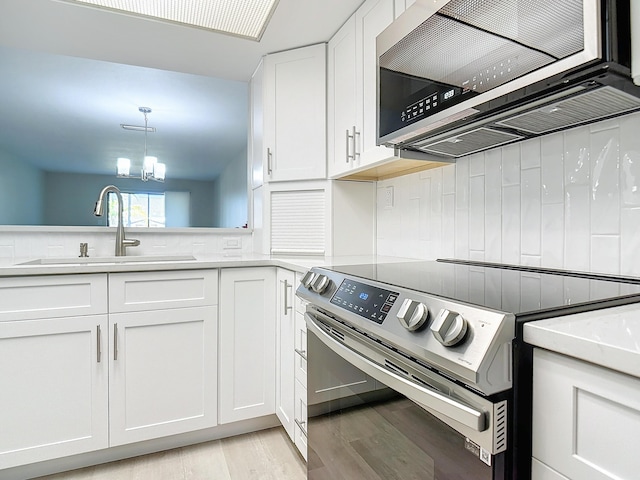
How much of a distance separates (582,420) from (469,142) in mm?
1030

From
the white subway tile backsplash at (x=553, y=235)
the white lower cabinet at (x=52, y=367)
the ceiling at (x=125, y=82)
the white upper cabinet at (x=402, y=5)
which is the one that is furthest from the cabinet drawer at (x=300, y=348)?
the ceiling at (x=125, y=82)

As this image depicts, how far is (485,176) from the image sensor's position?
145 cm

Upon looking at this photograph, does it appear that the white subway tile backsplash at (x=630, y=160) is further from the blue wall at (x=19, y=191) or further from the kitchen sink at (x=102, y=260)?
the blue wall at (x=19, y=191)

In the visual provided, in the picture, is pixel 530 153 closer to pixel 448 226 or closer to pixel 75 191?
pixel 448 226

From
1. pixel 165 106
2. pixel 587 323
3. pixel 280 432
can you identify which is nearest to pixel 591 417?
pixel 587 323

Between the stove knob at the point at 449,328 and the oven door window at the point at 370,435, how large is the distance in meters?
0.19

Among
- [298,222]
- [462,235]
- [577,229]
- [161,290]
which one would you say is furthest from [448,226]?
[161,290]

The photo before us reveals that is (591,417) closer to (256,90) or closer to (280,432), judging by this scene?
(280,432)

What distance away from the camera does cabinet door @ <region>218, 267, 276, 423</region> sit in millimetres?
1808

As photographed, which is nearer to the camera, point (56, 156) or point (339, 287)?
point (339, 287)

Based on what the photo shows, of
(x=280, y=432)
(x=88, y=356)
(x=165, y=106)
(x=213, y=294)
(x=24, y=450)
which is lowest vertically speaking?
(x=280, y=432)

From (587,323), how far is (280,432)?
5.70 feet

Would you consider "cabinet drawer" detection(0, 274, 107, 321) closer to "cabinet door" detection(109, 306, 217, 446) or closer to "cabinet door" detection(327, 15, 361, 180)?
"cabinet door" detection(109, 306, 217, 446)

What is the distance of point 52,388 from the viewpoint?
153cm
